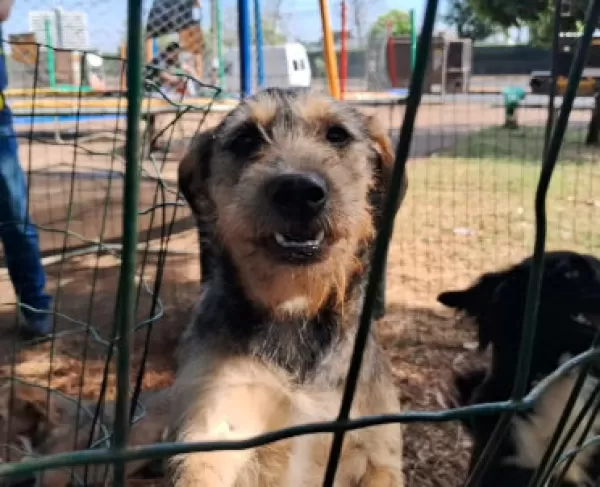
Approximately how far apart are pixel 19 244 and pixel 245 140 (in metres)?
2.03

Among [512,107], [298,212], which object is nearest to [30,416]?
[298,212]

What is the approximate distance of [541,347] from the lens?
97.2 inches

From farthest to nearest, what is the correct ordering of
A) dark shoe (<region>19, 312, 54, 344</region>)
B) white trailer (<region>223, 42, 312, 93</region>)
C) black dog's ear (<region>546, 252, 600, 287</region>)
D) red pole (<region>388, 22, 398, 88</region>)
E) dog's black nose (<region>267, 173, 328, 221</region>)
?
red pole (<region>388, 22, 398, 88</region>) → white trailer (<region>223, 42, 312, 93</region>) → dark shoe (<region>19, 312, 54, 344</region>) → black dog's ear (<region>546, 252, 600, 287</region>) → dog's black nose (<region>267, 173, 328, 221</region>)

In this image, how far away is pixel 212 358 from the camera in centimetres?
226

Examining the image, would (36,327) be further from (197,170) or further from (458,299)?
(458,299)

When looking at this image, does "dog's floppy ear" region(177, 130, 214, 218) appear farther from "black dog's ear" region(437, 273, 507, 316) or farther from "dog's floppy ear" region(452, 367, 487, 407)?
"dog's floppy ear" region(452, 367, 487, 407)

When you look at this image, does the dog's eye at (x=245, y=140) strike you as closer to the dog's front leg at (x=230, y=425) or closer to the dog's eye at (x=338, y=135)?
the dog's eye at (x=338, y=135)

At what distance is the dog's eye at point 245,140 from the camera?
A: 8.48 feet

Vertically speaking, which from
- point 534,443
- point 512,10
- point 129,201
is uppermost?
point 512,10

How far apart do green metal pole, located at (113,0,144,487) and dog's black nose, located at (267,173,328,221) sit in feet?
4.38

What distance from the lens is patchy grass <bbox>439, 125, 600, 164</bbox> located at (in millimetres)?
9977

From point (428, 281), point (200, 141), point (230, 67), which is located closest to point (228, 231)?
point (200, 141)

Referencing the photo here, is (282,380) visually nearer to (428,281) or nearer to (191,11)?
(428,281)

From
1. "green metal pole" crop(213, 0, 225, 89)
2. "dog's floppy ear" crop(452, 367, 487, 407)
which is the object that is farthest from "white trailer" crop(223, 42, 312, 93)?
"dog's floppy ear" crop(452, 367, 487, 407)
